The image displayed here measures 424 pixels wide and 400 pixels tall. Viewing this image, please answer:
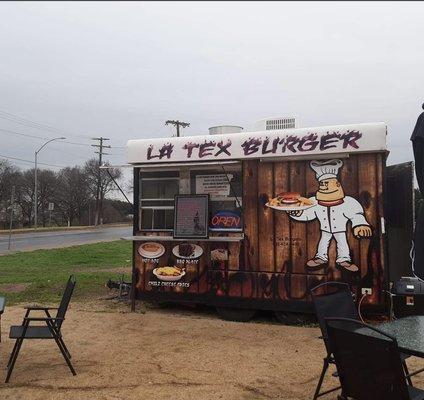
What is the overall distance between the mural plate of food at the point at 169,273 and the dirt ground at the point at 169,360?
0.62 meters

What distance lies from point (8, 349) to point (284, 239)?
4.11 m

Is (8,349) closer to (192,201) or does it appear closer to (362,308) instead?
(192,201)

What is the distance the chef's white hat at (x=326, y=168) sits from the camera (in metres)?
7.18

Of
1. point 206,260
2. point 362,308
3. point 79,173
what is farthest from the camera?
point 79,173

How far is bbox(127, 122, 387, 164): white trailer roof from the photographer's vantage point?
22.9 feet

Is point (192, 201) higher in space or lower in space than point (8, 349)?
higher

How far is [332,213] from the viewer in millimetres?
7180

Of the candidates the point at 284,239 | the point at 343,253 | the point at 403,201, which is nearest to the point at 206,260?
the point at 284,239

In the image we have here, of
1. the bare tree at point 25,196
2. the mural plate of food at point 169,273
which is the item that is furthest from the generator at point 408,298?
the bare tree at point 25,196

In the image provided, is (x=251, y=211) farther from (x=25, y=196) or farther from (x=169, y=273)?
(x=25, y=196)

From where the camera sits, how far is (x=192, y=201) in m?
8.07

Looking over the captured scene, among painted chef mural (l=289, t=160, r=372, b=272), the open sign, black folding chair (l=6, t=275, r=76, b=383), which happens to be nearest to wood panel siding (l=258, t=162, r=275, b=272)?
the open sign

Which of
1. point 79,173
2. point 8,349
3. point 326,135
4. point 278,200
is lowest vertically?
point 8,349

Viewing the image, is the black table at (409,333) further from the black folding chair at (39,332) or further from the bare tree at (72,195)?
the bare tree at (72,195)
